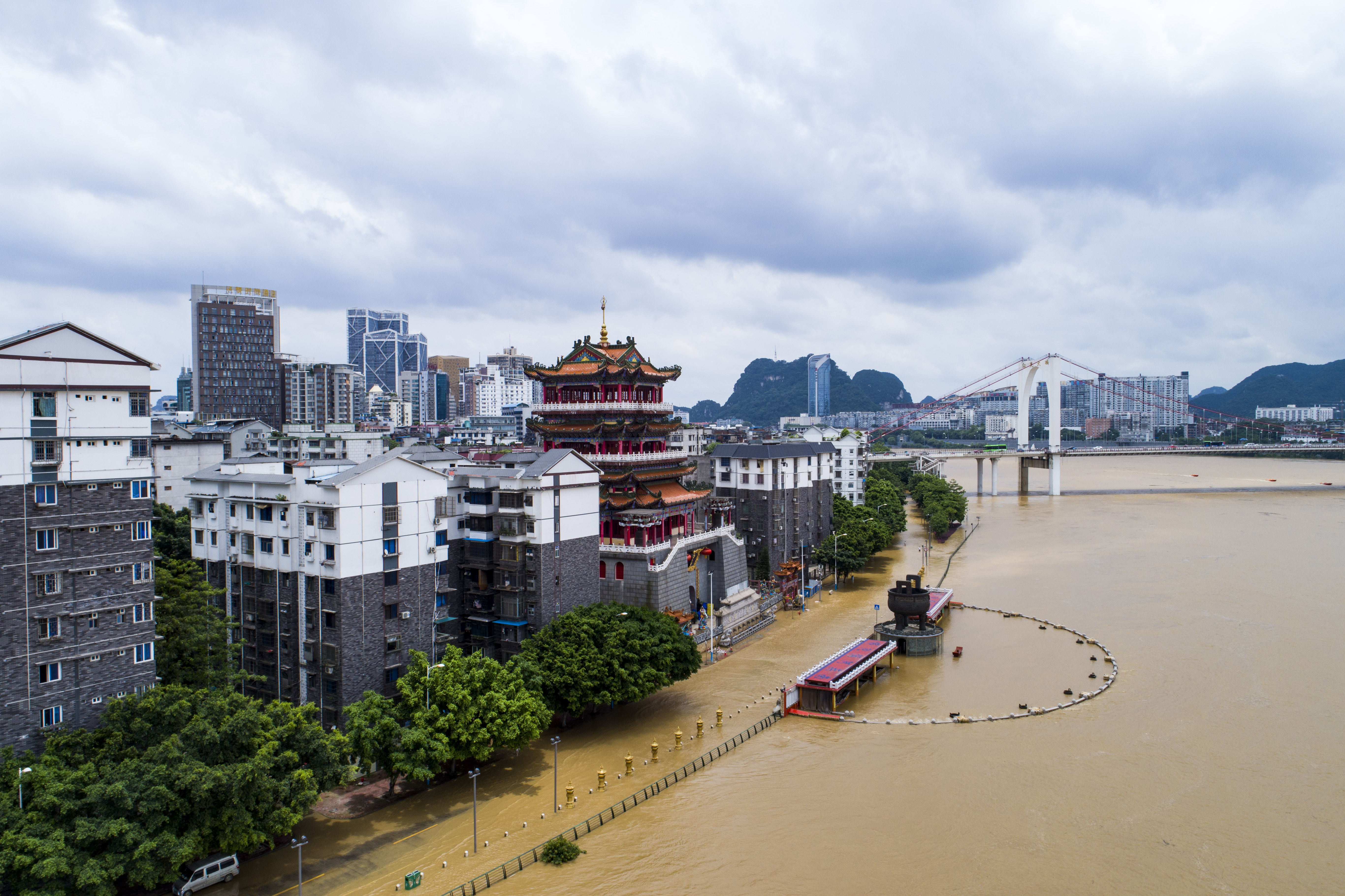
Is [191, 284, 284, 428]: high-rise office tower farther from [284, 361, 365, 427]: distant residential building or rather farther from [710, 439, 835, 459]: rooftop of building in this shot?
[710, 439, 835, 459]: rooftop of building

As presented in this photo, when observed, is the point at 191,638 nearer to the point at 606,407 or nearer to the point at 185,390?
the point at 606,407

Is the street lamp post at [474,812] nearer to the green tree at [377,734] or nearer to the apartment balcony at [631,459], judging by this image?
the green tree at [377,734]

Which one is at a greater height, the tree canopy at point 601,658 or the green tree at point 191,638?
the green tree at point 191,638

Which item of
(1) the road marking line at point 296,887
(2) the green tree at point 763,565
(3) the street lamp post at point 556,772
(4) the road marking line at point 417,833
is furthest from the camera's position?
(2) the green tree at point 763,565

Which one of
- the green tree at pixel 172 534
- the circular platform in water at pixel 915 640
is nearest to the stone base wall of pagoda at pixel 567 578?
the circular platform in water at pixel 915 640

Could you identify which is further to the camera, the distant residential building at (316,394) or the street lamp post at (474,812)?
the distant residential building at (316,394)

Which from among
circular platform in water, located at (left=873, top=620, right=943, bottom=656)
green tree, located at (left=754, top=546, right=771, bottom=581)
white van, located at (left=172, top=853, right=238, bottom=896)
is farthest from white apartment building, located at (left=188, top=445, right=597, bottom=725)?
green tree, located at (left=754, top=546, right=771, bottom=581)

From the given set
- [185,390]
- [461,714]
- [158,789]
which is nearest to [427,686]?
[461,714]

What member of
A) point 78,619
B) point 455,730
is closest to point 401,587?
point 455,730
